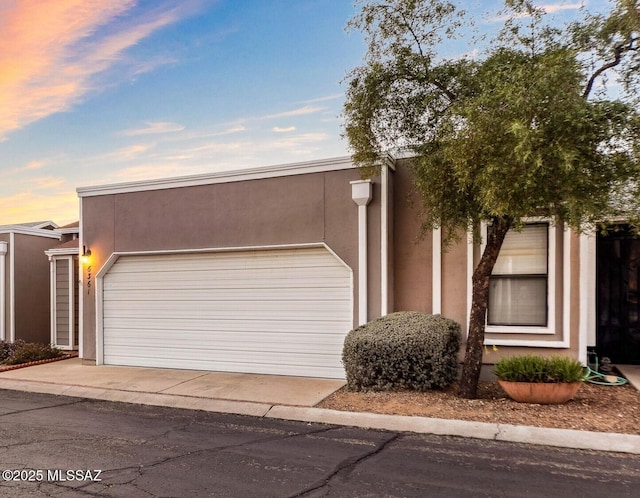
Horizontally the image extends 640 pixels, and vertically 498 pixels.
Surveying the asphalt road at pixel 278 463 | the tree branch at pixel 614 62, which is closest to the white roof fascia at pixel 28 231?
the asphalt road at pixel 278 463

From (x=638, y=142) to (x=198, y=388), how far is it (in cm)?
746

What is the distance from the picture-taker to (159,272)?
1033 centimetres

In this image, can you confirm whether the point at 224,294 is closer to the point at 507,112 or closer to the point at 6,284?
the point at 507,112

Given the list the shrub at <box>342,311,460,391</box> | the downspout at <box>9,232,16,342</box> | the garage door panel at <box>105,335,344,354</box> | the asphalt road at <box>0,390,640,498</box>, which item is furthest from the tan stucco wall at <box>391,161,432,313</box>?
the downspout at <box>9,232,16,342</box>

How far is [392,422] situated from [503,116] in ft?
13.1

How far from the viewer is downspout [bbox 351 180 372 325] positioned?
826cm

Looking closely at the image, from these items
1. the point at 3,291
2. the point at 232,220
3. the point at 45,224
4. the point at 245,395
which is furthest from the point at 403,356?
the point at 45,224

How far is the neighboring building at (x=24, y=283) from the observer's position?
13117mm

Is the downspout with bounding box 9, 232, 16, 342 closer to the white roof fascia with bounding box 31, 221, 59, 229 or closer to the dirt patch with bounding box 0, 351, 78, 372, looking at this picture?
the dirt patch with bounding box 0, 351, 78, 372

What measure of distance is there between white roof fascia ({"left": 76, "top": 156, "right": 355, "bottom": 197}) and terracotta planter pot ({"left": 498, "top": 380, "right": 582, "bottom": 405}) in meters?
4.70

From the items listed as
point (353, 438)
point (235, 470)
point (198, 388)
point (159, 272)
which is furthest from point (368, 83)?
point (159, 272)

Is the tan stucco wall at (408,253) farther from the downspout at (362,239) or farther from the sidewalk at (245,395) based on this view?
the sidewalk at (245,395)

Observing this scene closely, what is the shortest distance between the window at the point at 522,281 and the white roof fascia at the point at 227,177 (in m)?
3.31

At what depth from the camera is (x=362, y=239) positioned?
8359mm
